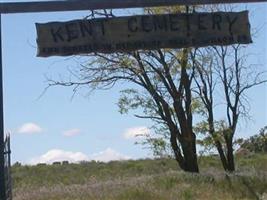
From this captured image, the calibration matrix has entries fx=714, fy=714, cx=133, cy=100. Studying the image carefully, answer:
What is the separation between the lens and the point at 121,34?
907 centimetres

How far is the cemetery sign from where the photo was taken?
355 inches

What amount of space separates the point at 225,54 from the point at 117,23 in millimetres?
14947

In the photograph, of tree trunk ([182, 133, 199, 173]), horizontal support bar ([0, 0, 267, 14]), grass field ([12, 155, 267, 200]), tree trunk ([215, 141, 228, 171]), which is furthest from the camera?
tree trunk ([215, 141, 228, 171])

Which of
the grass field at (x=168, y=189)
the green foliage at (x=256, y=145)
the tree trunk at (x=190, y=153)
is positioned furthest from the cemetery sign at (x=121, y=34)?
the green foliage at (x=256, y=145)

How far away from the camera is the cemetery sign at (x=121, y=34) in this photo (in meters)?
9.01

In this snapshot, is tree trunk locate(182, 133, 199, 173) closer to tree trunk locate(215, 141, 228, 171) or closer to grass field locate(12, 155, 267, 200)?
tree trunk locate(215, 141, 228, 171)

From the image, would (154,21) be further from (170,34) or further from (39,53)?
(39,53)

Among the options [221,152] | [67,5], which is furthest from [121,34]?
[221,152]

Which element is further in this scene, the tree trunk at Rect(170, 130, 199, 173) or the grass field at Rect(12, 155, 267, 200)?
the tree trunk at Rect(170, 130, 199, 173)

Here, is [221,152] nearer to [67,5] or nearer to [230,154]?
[230,154]

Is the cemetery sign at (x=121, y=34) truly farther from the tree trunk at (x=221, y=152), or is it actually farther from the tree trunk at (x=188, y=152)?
the tree trunk at (x=221, y=152)

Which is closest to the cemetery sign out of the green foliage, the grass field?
the grass field

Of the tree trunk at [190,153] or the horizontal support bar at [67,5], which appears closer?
the horizontal support bar at [67,5]

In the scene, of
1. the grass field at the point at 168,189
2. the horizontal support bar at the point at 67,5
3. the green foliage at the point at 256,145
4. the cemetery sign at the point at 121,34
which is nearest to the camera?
the horizontal support bar at the point at 67,5
